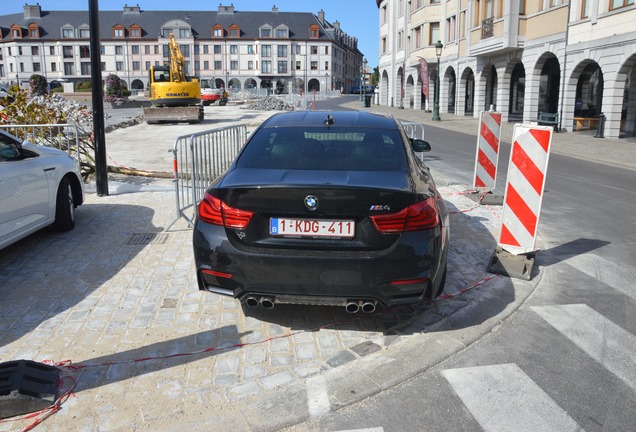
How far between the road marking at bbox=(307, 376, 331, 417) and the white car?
3.80 metres

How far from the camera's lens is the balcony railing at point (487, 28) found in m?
32.5

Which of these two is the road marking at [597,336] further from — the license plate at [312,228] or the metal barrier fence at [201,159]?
the metal barrier fence at [201,159]

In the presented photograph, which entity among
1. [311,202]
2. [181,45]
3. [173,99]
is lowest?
[311,202]

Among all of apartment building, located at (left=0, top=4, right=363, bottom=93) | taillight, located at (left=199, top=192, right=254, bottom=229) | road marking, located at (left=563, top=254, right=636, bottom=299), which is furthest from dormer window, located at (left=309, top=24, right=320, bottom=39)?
Answer: taillight, located at (left=199, top=192, right=254, bottom=229)

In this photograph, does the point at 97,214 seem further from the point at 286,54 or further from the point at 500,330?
the point at 286,54

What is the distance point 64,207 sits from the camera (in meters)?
6.99

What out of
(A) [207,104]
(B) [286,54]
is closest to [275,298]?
(A) [207,104]

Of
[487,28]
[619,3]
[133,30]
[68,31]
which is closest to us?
[619,3]

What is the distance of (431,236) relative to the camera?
3857 mm

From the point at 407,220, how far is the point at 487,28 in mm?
32969

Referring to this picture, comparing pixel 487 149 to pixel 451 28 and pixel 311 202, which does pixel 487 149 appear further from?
pixel 451 28

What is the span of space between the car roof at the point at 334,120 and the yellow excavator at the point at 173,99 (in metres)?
24.5

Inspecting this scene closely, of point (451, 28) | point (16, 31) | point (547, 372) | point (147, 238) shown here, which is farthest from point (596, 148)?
point (16, 31)

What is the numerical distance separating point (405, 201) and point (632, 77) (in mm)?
25043
